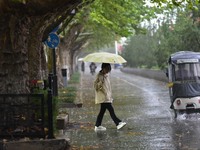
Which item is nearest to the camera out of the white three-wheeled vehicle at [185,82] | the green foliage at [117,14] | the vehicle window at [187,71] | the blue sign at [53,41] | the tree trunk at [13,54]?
the tree trunk at [13,54]

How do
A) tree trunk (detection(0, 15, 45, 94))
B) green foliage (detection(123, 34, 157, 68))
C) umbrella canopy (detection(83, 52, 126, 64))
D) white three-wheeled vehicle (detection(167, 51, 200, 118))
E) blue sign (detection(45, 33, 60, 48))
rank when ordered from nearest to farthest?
tree trunk (detection(0, 15, 45, 94)), umbrella canopy (detection(83, 52, 126, 64)), white three-wheeled vehicle (detection(167, 51, 200, 118)), blue sign (detection(45, 33, 60, 48)), green foliage (detection(123, 34, 157, 68))

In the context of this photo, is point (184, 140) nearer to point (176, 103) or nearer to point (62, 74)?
point (176, 103)

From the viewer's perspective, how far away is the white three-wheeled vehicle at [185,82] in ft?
45.6

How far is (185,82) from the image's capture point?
14008 millimetres

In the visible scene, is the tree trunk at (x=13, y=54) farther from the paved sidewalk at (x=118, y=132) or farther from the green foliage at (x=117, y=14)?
the green foliage at (x=117, y=14)

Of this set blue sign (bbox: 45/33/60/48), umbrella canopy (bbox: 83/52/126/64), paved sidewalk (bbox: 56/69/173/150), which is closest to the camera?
paved sidewalk (bbox: 56/69/173/150)

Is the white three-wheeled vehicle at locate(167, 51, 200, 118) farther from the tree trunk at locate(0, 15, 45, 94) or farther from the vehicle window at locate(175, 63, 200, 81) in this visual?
the tree trunk at locate(0, 15, 45, 94)

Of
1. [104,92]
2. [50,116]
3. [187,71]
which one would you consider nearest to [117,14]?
[187,71]

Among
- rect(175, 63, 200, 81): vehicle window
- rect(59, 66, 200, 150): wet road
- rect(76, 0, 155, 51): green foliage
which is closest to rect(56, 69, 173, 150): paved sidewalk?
rect(59, 66, 200, 150): wet road

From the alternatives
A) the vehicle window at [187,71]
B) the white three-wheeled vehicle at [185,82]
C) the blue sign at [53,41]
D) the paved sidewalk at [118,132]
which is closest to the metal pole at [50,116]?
the paved sidewalk at [118,132]

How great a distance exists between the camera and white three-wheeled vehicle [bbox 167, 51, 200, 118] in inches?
547

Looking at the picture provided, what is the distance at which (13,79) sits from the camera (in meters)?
10.1

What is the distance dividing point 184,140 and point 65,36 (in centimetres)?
2277

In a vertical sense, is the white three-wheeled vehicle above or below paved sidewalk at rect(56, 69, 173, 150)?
above
